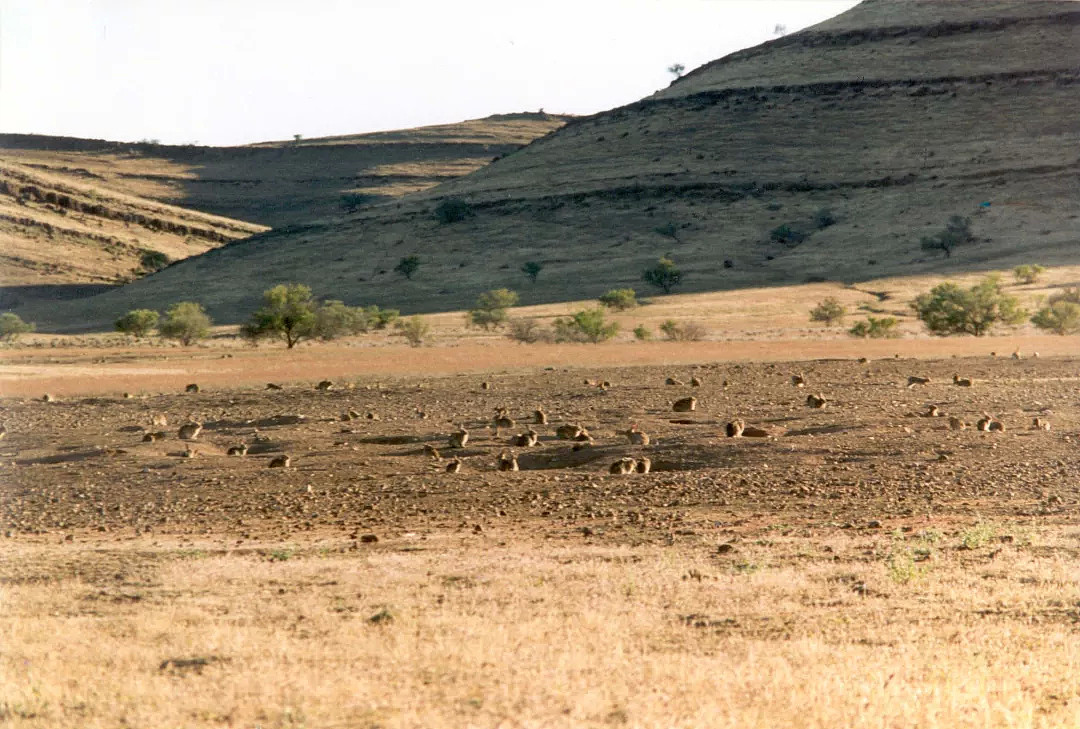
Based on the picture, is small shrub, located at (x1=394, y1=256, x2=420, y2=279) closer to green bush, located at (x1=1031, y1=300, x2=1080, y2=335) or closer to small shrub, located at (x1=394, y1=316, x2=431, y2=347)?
small shrub, located at (x1=394, y1=316, x2=431, y2=347)

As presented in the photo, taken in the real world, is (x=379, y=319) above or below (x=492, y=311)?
below

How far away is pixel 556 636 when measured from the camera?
802cm

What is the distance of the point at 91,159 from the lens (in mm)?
176625

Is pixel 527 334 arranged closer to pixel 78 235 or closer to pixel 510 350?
pixel 510 350

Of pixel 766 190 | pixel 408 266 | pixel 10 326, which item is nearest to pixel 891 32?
pixel 766 190

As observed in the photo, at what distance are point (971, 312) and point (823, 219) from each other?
158 ft

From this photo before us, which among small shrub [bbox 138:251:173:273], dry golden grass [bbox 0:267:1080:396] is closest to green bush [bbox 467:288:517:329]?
dry golden grass [bbox 0:267:1080:396]

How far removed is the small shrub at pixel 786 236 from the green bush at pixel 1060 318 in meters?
42.9

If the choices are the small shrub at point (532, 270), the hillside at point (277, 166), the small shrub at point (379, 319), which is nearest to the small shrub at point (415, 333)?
the small shrub at point (379, 319)

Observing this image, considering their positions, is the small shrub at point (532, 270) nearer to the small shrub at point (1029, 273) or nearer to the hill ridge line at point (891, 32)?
the small shrub at point (1029, 273)

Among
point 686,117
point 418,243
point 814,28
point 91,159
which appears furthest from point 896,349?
point 91,159

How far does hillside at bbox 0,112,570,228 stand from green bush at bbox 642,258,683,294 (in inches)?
3185

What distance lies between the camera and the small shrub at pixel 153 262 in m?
114

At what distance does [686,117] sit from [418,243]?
130 ft
